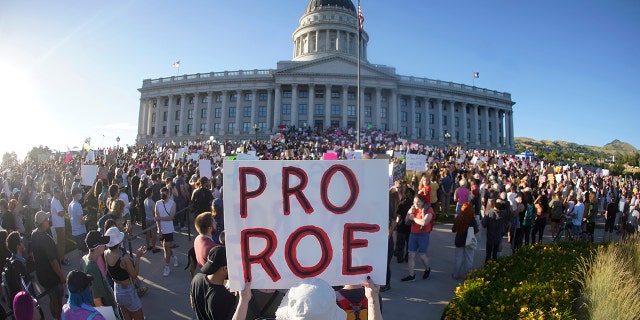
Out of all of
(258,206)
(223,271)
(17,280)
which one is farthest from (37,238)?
(258,206)

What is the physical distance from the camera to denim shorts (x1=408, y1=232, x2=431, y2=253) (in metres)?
8.41

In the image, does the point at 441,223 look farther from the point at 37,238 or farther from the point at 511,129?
the point at 511,129

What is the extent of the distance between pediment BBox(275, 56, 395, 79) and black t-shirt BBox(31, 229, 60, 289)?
6447cm

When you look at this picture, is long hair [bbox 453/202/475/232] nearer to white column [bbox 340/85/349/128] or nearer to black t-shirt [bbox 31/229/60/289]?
black t-shirt [bbox 31/229/60/289]

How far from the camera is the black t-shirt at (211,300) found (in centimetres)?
358

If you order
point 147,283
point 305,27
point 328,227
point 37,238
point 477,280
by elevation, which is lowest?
point 147,283

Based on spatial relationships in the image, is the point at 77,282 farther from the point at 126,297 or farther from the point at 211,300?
the point at 126,297

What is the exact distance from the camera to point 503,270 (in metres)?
7.08

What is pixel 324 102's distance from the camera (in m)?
69.9

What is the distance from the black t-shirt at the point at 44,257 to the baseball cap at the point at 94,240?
1.60 meters

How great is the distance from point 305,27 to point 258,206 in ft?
300

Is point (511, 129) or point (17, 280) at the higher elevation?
point (511, 129)

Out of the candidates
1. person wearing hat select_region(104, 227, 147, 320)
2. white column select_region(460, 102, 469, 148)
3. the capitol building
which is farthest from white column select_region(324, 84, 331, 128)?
person wearing hat select_region(104, 227, 147, 320)

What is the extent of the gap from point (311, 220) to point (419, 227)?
19.2 feet
